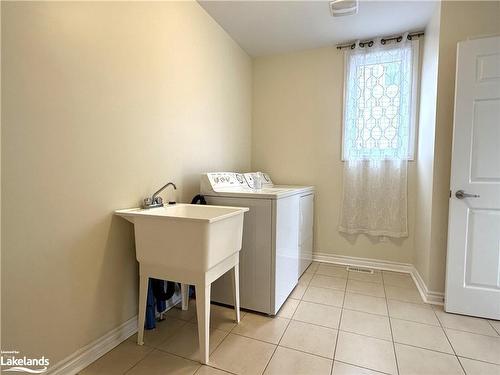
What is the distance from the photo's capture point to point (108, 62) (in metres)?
1.49

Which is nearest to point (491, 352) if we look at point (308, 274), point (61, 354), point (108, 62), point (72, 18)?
point (308, 274)

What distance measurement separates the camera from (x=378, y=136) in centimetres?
278

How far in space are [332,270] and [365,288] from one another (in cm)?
48

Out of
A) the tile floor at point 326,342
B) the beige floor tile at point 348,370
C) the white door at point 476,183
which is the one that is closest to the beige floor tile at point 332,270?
the tile floor at point 326,342

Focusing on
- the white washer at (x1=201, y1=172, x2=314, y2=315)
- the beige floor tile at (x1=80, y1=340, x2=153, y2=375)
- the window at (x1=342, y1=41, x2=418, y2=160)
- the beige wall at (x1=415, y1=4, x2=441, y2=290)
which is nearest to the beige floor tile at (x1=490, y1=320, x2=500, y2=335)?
the beige wall at (x1=415, y1=4, x2=441, y2=290)

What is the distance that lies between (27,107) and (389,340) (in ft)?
7.54

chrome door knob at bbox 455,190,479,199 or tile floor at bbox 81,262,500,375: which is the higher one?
chrome door knob at bbox 455,190,479,199

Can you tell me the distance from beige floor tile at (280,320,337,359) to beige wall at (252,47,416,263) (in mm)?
1430

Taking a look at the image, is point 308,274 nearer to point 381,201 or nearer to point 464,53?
point 381,201

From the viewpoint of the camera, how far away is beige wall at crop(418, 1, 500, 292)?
6.40 feet

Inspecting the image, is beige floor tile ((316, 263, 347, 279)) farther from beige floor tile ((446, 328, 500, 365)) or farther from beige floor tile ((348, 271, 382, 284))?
beige floor tile ((446, 328, 500, 365))

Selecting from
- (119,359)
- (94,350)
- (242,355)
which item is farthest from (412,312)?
(94,350)

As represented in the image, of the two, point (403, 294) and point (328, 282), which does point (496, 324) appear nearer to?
point (403, 294)

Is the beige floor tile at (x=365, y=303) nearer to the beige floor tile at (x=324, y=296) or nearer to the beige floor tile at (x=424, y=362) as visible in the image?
the beige floor tile at (x=324, y=296)
